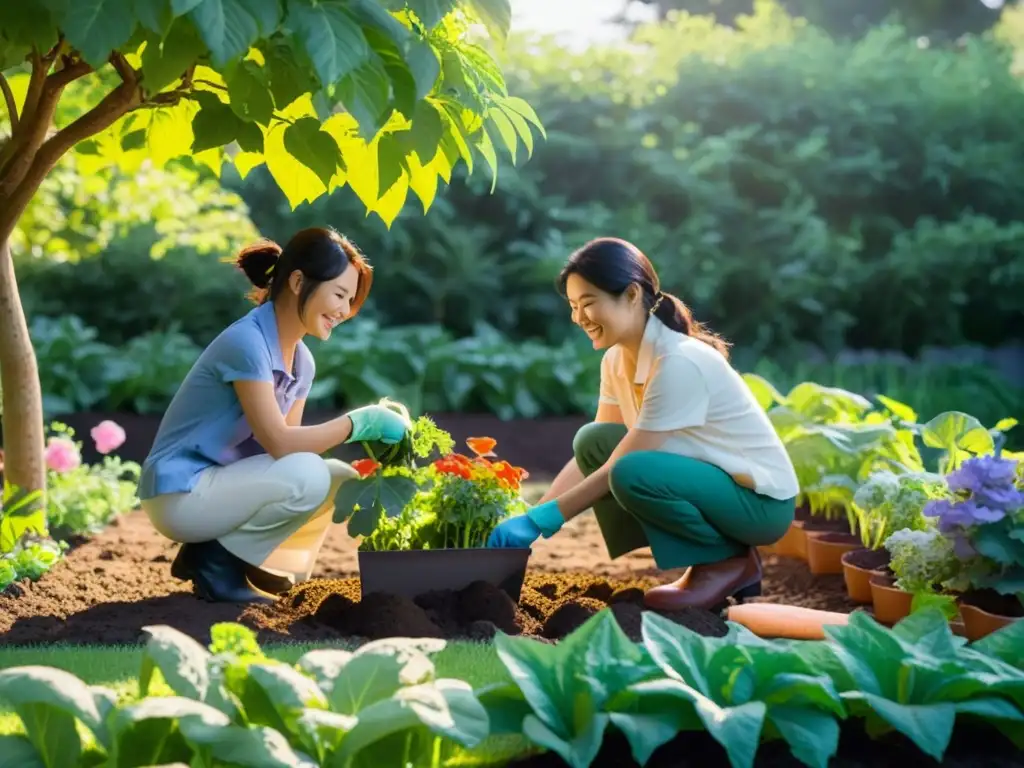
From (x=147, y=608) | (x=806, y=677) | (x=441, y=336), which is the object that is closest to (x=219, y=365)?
(x=147, y=608)

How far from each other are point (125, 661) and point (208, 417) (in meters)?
0.94

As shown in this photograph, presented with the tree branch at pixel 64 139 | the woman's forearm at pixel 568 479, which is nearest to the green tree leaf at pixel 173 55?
the tree branch at pixel 64 139

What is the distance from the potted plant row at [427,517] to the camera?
3.40 meters

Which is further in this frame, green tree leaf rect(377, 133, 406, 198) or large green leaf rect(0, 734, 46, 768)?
green tree leaf rect(377, 133, 406, 198)

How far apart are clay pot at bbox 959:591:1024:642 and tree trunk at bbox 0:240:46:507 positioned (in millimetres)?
2770

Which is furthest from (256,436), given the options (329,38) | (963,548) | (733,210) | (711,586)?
(733,210)

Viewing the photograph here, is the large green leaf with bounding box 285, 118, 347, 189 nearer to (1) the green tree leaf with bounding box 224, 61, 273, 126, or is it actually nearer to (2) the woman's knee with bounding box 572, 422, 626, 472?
(1) the green tree leaf with bounding box 224, 61, 273, 126

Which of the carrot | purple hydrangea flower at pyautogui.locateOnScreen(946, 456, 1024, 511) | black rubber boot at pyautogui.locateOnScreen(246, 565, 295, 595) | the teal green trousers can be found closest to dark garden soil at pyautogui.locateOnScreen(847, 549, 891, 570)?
the teal green trousers

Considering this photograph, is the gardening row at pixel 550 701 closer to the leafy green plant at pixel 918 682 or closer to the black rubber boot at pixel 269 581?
the leafy green plant at pixel 918 682

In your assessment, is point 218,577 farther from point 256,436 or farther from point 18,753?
point 18,753

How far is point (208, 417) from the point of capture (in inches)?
142

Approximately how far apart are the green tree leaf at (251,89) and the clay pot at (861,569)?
211cm

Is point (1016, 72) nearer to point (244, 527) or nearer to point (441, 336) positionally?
point (441, 336)

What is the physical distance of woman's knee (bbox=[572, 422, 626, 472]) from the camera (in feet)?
12.5
